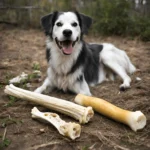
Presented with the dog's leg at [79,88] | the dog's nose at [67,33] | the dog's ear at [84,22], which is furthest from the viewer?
the dog's ear at [84,22]

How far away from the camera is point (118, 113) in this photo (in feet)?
10.6

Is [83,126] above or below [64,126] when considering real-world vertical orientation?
below

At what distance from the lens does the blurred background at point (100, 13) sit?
→ 29.5 ft

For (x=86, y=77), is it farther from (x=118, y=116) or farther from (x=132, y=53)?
(x=132, y=53)

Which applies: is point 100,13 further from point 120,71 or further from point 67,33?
point 67,33

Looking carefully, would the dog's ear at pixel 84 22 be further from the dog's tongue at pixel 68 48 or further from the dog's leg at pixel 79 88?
the dog's leg at pixel 79 88

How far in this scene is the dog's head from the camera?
13.7 feet

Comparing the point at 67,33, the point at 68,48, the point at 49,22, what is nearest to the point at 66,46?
the point at 68,48

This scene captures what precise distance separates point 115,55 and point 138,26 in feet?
12.8

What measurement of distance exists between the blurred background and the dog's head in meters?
4.46

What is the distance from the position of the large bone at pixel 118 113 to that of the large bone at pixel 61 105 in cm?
25

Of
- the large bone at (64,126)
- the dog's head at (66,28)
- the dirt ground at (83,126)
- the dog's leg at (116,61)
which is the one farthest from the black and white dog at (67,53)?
the large bone at (64,126)

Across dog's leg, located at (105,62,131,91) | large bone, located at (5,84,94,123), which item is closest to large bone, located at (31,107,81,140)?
large bone, located at (5,84,94,123)

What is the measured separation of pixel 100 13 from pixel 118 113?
22.3ft
